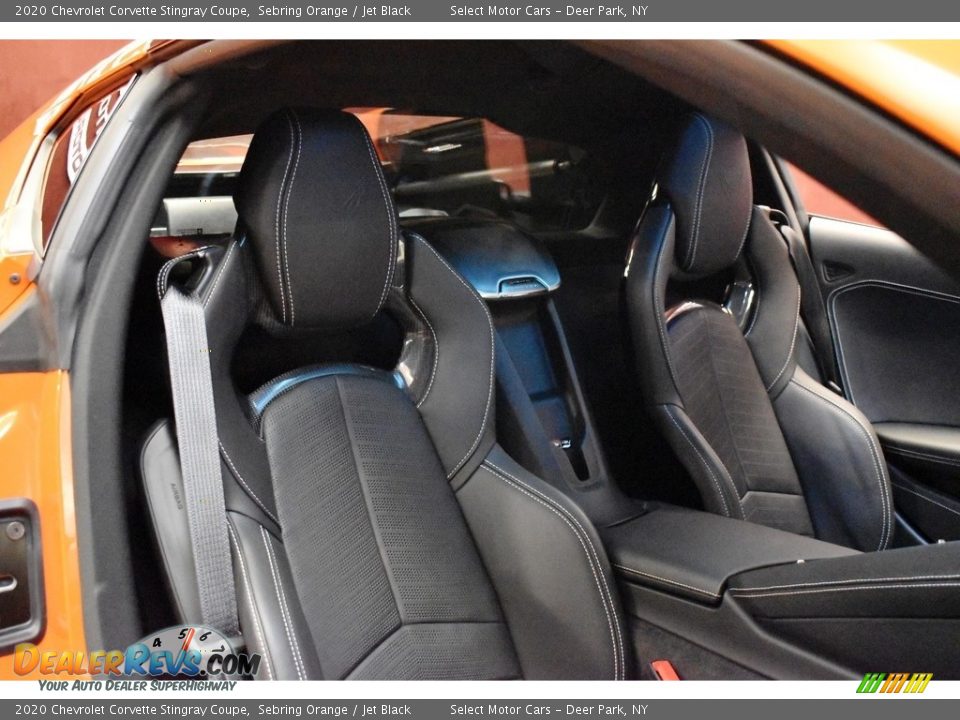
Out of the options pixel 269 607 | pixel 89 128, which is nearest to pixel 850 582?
pixel 269 607

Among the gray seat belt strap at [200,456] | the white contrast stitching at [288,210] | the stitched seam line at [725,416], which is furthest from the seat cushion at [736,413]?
the gray seat belt strap at [200,456]

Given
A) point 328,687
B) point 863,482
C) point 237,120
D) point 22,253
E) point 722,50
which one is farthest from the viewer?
point 863,482

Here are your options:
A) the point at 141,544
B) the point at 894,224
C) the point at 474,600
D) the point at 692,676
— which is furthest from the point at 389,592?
the point at 894,224

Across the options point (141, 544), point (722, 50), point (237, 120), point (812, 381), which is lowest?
point (812, 381)

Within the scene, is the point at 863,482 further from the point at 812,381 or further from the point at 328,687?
the point at 328,687

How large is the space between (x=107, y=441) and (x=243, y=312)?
0.23m

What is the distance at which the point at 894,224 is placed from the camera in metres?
0.56

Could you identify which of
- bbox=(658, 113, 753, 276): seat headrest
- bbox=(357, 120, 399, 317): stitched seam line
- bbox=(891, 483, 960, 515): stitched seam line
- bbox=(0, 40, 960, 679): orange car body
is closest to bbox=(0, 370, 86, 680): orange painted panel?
bbox=(0, 40, 960, 679): orange car body

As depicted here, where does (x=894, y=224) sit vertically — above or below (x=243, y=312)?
above

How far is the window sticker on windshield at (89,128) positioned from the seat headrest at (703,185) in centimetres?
102

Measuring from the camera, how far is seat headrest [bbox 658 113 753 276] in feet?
A: 5.23

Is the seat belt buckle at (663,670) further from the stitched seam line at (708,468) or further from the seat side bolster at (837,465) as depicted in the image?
the seat side bolster at (837,465)

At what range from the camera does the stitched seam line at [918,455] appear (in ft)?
5.82
